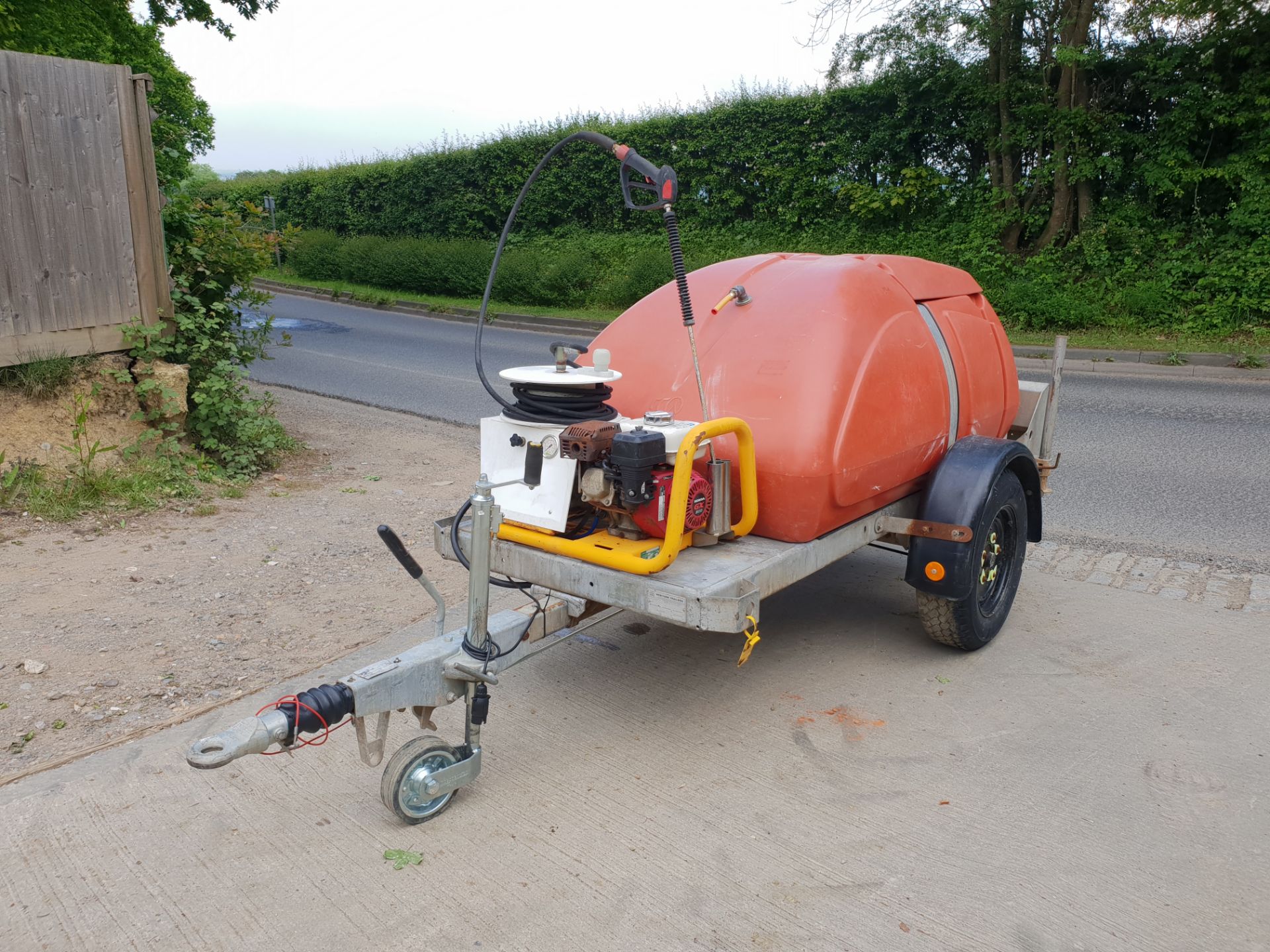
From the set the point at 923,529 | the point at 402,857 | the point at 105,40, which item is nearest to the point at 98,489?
the point at 402,857

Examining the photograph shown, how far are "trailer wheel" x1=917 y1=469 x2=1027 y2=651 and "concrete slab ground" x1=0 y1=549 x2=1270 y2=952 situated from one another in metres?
0.16

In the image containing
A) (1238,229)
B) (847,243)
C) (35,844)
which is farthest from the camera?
(847,243)

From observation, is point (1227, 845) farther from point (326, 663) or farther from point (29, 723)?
point (29, 723)

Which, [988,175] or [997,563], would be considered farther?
[988,175]

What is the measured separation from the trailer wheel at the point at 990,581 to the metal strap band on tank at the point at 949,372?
0.30 m

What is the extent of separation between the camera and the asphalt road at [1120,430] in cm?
596

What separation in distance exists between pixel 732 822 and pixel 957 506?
1619 mm

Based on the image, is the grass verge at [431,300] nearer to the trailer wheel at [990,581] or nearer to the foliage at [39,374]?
the foliage at [39,374]

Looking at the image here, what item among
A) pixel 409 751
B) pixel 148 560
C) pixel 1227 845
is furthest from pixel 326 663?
pixel 1227 845

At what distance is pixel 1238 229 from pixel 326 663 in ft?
48.9

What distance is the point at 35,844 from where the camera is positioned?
288 centimetres

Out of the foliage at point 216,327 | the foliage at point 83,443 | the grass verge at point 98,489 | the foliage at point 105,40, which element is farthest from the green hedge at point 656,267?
the grass verge at point 98,489

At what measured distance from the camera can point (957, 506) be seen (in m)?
3.88

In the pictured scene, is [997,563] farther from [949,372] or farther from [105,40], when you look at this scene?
[105,40]
